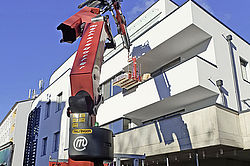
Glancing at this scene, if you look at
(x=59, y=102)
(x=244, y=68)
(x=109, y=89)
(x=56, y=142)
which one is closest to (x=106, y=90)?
(x=109, y=89)

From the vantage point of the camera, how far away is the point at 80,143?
4.84 meters

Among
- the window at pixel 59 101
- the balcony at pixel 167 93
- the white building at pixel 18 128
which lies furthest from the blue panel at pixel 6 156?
the balcony at pixel 167 93

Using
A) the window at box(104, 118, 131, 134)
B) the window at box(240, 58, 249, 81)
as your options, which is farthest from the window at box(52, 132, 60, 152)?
the window at box(240, 58, 249, 81)

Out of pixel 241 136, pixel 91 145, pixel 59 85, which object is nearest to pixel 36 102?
pixel 59 85

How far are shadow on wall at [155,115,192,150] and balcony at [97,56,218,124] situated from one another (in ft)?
5.52

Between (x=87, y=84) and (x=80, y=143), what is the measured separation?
4.20 feet

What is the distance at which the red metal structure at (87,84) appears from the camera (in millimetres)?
4887

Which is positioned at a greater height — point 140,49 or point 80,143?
point 140,49

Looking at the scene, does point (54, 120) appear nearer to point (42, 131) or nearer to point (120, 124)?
point (42, 131)

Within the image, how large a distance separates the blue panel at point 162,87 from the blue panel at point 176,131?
6.29ft

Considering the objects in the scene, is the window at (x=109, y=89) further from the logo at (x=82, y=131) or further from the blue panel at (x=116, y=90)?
the logo at (x=82, y=131)

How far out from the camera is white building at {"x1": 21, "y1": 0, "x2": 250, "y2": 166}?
1063cm

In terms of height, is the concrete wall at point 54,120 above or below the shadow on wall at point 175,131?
above

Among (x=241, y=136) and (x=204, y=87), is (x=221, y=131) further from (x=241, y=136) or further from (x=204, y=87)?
(x=204, y=87)
